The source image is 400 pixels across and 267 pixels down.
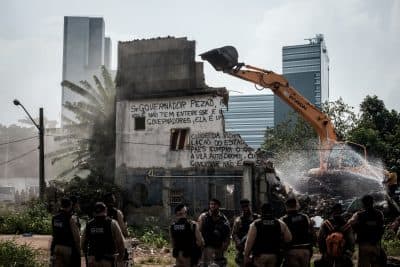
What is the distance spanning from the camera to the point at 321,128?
68.9 feet

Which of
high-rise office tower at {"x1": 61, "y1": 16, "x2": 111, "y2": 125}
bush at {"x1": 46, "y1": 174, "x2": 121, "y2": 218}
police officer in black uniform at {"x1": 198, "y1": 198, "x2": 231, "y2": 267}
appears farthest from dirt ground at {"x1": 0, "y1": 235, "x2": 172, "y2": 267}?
high-rise office tower at {"x1": 61, "y1": 16, "x2": 111, "y2": 125}

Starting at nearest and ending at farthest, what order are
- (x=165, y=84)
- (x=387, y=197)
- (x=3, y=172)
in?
(x=387, y=197), (x=165, y=84), (x=3, y=172)

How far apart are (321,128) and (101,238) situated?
14676 millimetres

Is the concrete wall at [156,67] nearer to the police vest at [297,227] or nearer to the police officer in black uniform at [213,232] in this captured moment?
the police officer in black uniform at [213,232]

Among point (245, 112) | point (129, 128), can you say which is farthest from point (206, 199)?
point (245, 112)

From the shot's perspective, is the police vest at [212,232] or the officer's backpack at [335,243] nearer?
the officer's backpack at [335,243]

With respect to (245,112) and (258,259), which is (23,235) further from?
(245,112)

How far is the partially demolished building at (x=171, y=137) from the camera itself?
22906mm

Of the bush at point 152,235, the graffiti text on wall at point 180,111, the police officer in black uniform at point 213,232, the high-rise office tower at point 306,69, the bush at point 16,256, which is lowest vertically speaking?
the bush at point 152,235

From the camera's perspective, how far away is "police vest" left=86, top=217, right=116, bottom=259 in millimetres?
8102

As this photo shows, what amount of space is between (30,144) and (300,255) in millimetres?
66060

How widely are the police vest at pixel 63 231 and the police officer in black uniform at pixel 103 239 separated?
1.88 feet

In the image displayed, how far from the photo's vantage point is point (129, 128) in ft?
83.6

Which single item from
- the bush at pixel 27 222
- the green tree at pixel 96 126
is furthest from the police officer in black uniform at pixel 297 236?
the green tree at pixel 96 126
